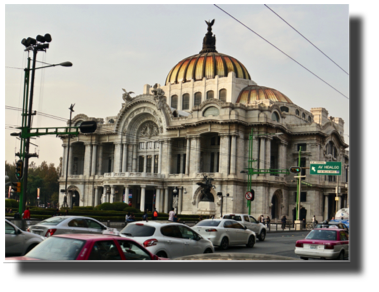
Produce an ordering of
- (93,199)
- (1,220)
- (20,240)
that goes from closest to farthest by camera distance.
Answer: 1. (1,220)
2. (20,240)
3. (93,199)

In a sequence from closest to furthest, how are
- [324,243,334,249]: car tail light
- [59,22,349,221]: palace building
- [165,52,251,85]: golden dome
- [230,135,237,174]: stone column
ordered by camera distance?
[324,243,334,249]: car tail light, [230,135,237,174]: stone column, [59,22,349,221]: palace building, [165,52,251,85]: golden dome

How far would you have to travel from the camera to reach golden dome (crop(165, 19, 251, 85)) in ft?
259

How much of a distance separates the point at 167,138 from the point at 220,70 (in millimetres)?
16660

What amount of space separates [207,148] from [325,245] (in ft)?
169

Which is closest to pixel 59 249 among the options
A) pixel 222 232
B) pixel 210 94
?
pixel 222 232

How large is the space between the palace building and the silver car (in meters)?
35.3

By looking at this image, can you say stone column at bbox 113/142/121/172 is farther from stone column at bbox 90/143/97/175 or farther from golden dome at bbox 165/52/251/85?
golden dome at bbox 165/52/251/85

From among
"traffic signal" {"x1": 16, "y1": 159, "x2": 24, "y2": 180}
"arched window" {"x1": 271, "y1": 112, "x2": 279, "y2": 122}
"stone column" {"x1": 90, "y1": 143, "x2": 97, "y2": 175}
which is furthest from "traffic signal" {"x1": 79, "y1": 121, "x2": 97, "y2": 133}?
"stone column" {"x1": 90, "y1": 143, "x2": 97, "y2": 175}

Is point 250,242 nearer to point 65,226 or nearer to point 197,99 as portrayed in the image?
point 65,226

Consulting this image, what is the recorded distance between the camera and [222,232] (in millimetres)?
23297

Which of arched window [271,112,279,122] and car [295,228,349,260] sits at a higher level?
arched window [271,112,279,122]

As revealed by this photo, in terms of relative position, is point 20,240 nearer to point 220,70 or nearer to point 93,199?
point 93,199
